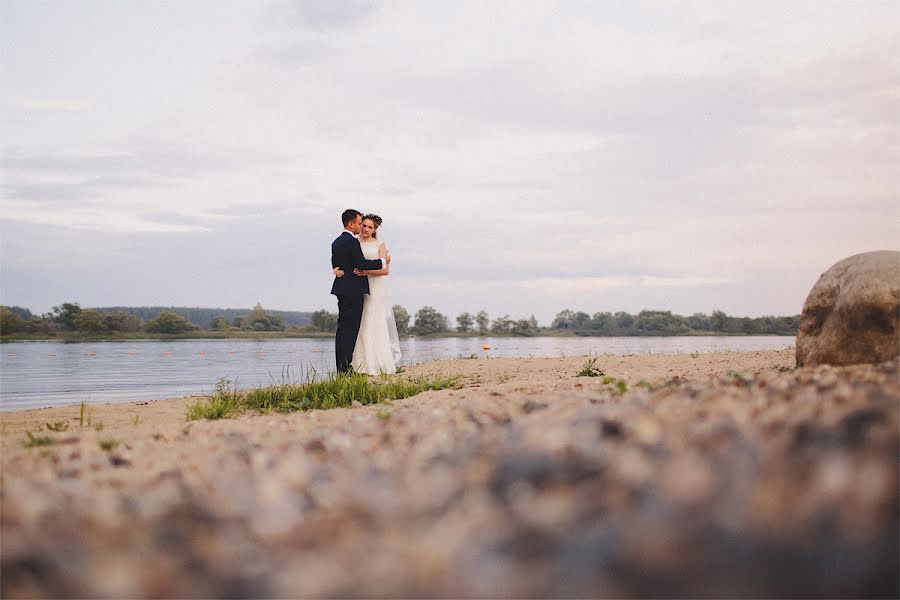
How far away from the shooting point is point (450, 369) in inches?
424

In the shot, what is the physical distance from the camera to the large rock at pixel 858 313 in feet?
18.6

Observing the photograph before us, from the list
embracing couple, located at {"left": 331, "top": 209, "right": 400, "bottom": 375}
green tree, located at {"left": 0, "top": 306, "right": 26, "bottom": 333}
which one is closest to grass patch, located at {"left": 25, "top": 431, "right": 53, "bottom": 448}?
embracing couple, located at {"left": 331, "top": 209, "right": 400, "bottom": 375}

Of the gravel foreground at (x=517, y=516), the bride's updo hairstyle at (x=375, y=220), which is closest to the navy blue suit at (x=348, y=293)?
the bride's updo hairstyle at (x=375, y=220)

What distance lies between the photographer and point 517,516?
1481mm

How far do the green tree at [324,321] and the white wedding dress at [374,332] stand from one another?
23.5 metres

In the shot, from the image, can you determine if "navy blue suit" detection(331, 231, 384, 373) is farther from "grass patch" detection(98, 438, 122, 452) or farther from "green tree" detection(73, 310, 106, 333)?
"green tree" detection(73, 310, 106, 333)

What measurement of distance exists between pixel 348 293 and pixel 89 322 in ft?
74.1

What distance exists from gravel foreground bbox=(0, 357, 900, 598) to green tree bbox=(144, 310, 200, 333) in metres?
28.5

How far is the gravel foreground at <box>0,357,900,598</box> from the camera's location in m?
1.18

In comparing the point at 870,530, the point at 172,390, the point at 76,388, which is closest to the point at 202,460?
the point at 870,530

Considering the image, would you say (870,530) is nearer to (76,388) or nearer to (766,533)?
(766,533)

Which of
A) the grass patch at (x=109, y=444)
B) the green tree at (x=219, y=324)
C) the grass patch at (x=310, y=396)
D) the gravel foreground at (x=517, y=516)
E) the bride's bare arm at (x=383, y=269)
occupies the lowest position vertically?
the grass patch at (x=310, y=396)

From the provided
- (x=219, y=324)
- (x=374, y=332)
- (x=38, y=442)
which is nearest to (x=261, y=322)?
(x=219, y=324)

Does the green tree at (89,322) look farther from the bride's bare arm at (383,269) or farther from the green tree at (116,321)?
the bride's bare arm at (383,269)
